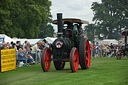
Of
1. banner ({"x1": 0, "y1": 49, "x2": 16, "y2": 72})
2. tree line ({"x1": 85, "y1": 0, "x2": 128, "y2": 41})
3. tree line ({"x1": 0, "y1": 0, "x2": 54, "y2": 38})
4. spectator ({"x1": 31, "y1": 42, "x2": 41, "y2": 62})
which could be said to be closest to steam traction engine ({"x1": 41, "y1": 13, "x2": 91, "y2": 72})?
banner ({"x1": 0, "y1": 49, "x2": 16, "y2": 72})

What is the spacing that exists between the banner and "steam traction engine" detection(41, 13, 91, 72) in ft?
7.32

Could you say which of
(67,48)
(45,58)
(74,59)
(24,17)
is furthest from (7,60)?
(24,17)

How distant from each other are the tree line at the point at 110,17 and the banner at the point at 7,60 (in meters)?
61.2

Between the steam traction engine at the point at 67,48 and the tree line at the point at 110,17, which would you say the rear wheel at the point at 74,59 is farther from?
the tree line at the point at 110,17

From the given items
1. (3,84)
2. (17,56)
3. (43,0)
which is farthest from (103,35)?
(3,84)

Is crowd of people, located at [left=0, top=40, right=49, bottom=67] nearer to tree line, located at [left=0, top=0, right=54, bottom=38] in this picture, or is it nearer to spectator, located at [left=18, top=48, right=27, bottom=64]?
spectator, located at [left=18, top=48, right=27, bottom=64]

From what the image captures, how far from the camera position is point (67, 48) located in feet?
42.9

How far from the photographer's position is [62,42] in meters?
12.9

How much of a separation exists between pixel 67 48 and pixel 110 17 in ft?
223

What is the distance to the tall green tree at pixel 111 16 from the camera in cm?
7812

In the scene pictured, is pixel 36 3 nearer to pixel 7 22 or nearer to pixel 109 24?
pixel 7 22

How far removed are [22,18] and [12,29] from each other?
289cm

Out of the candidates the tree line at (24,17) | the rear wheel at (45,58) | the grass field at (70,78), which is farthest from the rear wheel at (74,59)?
the tree line at (24,17)

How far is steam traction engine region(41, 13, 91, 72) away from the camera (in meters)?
12.9
